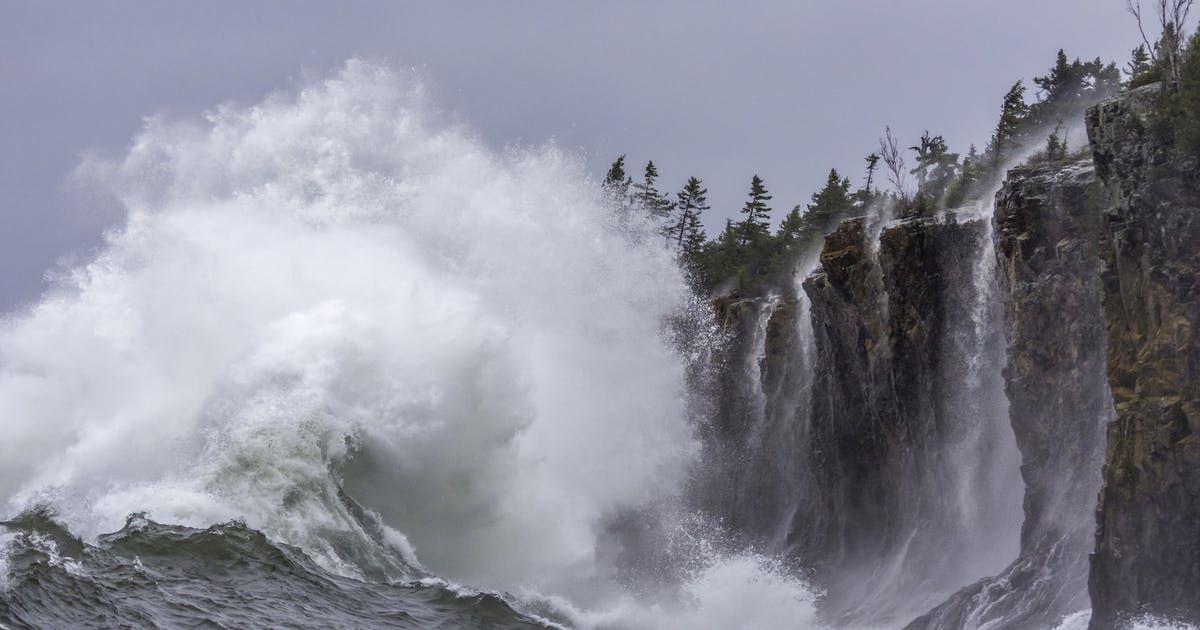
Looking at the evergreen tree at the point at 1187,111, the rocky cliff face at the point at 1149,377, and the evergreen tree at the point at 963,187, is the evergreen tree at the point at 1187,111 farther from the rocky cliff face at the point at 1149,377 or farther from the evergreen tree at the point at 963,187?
the evergreen tree at the point at 963,187

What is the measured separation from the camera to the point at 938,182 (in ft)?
208

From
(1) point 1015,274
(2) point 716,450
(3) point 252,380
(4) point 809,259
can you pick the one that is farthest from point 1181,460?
(4) point 809,259

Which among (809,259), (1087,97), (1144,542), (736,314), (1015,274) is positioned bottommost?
(1144,542)

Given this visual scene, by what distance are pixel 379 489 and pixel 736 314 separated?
2034 centimetres

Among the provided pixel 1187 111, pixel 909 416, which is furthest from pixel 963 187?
pixel 1187 111

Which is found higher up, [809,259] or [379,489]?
[809,259]

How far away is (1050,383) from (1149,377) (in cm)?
597

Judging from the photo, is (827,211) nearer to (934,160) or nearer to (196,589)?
(934,160)

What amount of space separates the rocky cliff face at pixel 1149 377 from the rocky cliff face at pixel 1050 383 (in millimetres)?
2789

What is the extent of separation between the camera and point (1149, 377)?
18.5 m

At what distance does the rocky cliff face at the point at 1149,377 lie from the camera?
1794cm

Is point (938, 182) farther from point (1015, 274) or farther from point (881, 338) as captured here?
point (1015, 274)

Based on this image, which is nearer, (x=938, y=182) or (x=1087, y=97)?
(x=1087, y=97)

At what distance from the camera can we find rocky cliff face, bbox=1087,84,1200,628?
17.9 m
